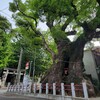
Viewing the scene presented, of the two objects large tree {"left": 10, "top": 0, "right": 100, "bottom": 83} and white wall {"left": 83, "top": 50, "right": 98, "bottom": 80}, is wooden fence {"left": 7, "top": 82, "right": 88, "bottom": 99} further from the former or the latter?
white wall {"left": 83, "top": 50, "right": 98, "bottom": 80}

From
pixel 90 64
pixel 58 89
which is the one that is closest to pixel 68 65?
pixel 58 89

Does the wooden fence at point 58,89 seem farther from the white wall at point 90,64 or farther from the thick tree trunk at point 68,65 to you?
the white wall at point 90,64

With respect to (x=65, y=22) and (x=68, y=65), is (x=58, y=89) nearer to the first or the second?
(x=68, y=65)

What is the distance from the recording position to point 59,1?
932 centimetres

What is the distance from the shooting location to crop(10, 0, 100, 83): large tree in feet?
31.8

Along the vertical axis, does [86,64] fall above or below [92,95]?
above

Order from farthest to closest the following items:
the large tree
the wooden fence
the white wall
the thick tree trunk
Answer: the white wall
the thick tree trunk
the large tree
the wooden fence

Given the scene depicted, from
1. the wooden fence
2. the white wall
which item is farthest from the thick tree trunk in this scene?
the white wall

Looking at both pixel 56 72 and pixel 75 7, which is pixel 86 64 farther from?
Result: pixel 75 7

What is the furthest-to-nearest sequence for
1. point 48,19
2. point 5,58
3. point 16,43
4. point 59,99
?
point 16,43 → point 5,58 → point 48,19 → point 59,99

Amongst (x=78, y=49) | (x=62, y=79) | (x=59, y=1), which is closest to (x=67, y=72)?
(x=62, y=79)

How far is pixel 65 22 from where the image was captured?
12344 millimetres

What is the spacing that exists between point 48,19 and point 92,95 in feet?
20.6

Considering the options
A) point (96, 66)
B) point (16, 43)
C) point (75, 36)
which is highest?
point (16, 43)
